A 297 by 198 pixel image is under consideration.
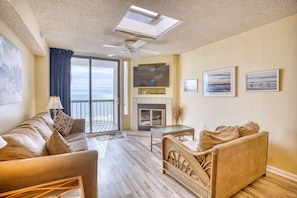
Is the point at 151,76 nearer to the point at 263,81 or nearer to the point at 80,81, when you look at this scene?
the point at 80,81

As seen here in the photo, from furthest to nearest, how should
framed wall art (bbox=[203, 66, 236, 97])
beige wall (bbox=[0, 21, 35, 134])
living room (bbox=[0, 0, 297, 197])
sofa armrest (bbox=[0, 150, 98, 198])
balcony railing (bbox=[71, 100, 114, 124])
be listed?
balcony railing (bbox=[71, 100, 114, 124])
framed wall art (bbox=[203, 66, 236, 97])
living room (bbox=[0, 0, 297, 197])
beige wall (bbox=[0, 21, 35, 134])
sofa armrest (bbox=[0, 150, 98, 198])

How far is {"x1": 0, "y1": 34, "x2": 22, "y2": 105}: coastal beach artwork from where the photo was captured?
1743mm

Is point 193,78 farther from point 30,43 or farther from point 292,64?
point 30,43

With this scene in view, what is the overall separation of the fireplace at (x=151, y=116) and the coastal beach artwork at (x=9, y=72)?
3.15 meters

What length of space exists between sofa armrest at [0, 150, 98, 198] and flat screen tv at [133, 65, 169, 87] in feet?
11.1

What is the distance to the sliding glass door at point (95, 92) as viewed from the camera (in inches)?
179

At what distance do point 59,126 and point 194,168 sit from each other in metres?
2.50

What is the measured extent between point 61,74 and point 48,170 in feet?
10.4

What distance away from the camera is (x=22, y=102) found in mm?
2535

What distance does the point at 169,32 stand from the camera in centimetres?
286

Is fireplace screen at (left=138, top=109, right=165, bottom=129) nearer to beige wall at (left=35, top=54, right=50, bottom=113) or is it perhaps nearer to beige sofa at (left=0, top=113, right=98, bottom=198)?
beige wall at (left=35, top=54, right=50, bottom=113)

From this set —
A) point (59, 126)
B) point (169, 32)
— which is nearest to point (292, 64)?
point (169, 32)

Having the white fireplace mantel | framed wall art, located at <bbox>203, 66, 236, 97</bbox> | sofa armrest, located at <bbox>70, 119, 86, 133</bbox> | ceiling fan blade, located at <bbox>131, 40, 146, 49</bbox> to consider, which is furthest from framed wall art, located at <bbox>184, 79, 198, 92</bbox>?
sofa armrest, located at <bbox>70, 119, 86, 133</bbox>

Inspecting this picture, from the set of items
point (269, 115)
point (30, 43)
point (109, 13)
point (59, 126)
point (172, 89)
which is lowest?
point (59, 126)
